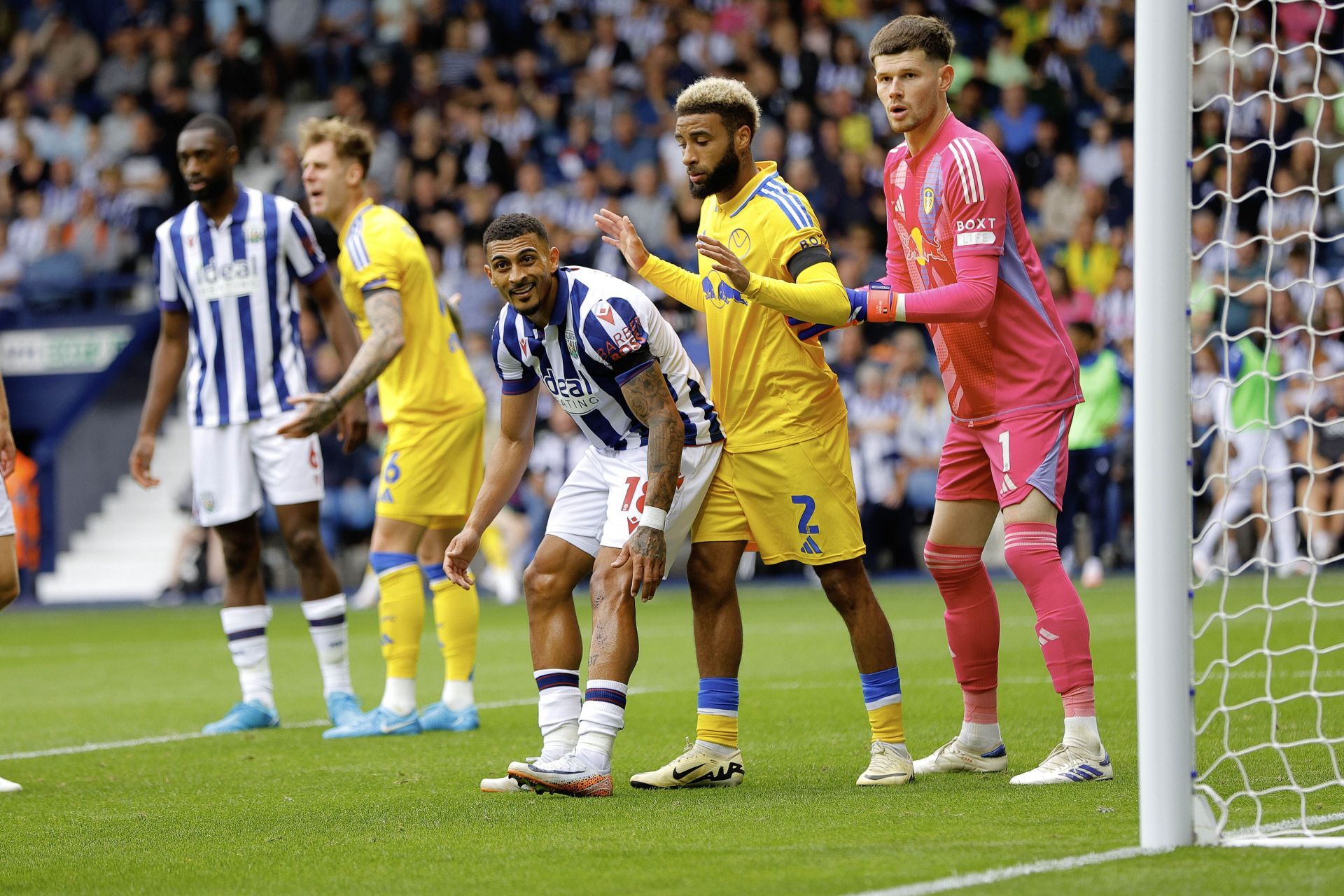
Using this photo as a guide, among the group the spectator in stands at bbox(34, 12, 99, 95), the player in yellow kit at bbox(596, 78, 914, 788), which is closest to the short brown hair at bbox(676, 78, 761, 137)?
the player in yellow kit at bbox(596, 78, 914, 788)

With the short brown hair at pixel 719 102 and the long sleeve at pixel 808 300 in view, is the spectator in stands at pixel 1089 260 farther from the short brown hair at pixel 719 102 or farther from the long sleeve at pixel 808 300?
the long sleeve at pixel 808 300

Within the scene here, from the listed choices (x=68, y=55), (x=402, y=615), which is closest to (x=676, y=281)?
(x=402, y=615)

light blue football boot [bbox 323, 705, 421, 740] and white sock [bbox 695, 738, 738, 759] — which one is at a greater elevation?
white sock [bbox 695, 738, 738, 759]

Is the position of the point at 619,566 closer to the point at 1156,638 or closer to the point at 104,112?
the point at 1156,638

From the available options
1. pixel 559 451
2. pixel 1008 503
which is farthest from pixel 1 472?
pixel 559 451

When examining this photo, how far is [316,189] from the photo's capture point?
766 centimetres

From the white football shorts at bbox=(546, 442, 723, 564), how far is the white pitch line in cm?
184

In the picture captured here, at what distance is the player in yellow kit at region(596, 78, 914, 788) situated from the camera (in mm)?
5410

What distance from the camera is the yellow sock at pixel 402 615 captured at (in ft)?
24.3

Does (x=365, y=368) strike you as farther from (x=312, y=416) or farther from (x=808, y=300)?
(x=808, y=300)

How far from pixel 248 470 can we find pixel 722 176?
3.18 meters

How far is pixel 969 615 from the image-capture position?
571cm

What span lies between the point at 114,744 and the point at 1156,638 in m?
4.85

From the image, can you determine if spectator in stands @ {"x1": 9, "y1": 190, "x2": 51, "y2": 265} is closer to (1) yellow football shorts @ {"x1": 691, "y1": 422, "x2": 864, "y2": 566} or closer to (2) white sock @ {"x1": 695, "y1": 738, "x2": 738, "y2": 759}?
(1) yellow football shorts @ {"x1": 691, "y1": 422, "x2": 864, "y2": 566}
